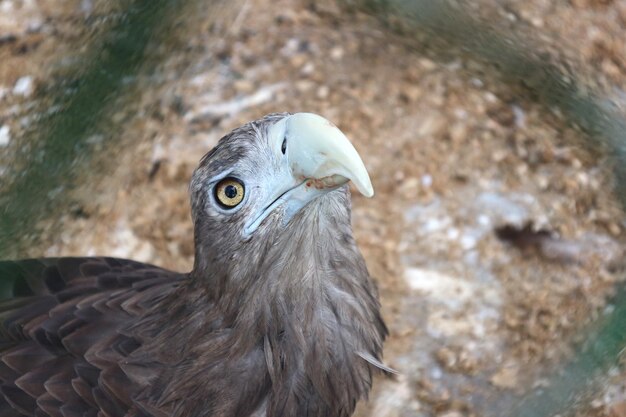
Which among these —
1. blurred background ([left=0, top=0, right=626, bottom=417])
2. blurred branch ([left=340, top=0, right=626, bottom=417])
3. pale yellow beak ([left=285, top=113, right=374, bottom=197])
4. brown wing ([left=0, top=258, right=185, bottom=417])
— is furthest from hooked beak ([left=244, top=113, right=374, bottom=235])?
blurred background ([left=0, top=0, right=626, bottom=417])

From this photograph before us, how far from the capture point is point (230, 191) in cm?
213

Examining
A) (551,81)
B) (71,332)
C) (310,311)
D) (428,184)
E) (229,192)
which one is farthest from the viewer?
(428,184)

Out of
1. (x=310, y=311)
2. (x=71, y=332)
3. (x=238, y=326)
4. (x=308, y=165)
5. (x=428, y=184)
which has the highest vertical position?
(x=308, y=165)

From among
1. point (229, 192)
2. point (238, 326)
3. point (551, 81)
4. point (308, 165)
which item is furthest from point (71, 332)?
point (551, 81)

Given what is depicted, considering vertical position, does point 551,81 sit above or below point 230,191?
above

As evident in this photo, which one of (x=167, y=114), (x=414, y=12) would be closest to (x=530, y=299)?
(x=167, y=114)

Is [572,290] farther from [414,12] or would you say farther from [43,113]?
[43,113]

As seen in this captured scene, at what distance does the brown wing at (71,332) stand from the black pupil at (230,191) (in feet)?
1.82

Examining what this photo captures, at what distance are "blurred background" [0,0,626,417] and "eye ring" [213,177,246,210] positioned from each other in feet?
2.38

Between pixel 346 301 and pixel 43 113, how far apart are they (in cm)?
95

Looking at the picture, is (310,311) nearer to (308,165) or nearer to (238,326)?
(238,326)

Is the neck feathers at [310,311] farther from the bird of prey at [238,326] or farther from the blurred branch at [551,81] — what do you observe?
the blurred branch at [551,81]

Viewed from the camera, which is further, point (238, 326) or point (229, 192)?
point (238, 326)

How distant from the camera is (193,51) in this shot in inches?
141
